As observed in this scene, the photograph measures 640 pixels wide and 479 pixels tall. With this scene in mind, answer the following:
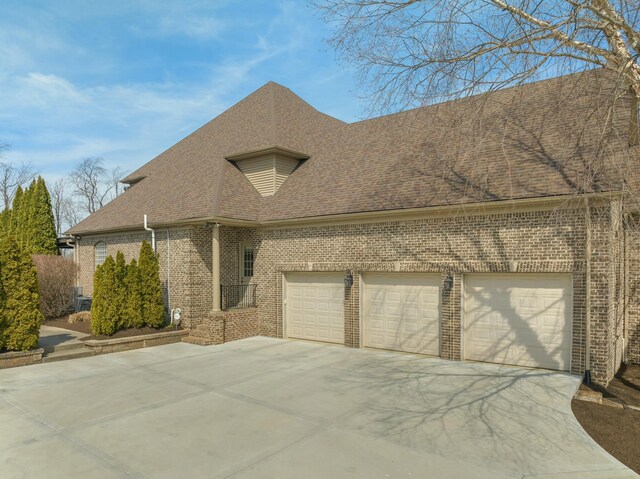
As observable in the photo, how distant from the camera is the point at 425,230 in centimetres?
1077

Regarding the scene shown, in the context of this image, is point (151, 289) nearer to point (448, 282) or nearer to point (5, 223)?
point (448, 282)

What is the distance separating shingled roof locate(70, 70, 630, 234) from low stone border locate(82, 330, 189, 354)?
11.7 feet

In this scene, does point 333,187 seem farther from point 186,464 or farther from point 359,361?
point 186,464

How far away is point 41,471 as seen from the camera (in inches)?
194

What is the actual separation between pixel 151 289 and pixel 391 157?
8.46 metres

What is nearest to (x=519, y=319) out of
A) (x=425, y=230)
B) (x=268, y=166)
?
(x=425, y=230)

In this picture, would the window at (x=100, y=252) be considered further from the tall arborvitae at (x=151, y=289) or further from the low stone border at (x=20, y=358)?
the low stone border at (x=20, y=358)

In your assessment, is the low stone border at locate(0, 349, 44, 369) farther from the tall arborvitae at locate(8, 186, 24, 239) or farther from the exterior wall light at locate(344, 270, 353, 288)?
the tall arborvitae at locate(8, 186, 24, 239)

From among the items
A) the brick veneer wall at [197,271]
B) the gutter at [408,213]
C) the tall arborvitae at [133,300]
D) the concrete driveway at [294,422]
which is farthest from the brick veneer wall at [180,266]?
the concrete driveway at [294,422]

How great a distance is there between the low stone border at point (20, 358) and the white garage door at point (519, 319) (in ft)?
33.7

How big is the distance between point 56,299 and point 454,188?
15363mm

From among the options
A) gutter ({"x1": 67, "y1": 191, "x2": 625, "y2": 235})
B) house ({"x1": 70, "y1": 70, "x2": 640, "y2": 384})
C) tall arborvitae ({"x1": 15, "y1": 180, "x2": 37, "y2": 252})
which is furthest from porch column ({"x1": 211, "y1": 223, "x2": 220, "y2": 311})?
tall arborvitae ({"x1": 15, "y1": 180, "x2": 37, "y2": 252})

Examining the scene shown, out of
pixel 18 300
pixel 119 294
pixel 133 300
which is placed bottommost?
pixel 133 300

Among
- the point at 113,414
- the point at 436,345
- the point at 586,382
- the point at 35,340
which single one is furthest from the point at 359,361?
the point at 35,340
